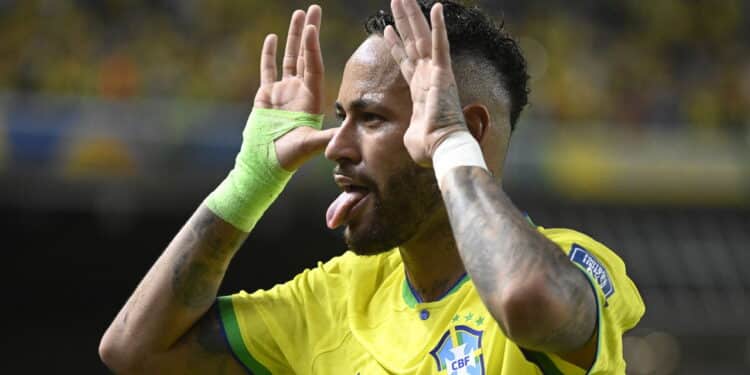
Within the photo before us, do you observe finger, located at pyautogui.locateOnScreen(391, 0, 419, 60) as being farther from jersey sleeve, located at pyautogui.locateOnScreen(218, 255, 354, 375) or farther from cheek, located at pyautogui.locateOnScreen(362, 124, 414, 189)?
jersey sleeve, located at pyautogui.locateOnScreen(218, 255, 354, 375)

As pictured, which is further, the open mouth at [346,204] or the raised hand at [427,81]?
the open mouth at [346,204]

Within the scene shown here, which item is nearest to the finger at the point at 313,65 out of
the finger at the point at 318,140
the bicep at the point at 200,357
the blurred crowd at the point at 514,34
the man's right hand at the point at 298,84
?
the man's right hand at the point at 298,84

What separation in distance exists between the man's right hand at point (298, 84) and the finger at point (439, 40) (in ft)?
2.27

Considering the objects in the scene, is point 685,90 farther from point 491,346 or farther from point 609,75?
point 491,346

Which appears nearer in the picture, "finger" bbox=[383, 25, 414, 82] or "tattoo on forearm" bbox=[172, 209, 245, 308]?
"finger" bbox=[383, 25, 414, 82]

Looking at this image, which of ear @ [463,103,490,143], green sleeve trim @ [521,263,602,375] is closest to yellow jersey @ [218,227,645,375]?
green sleeve trim @ [521,263,602,375]

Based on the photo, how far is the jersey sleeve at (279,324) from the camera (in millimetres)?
3686

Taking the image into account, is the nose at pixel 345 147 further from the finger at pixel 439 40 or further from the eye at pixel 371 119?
the finger at pixel 439 40

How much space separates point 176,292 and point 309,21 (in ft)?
3.26

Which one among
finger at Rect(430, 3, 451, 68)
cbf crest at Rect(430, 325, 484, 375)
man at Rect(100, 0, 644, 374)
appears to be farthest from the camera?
cbf crest at Rect(430, 325, 484, 375)

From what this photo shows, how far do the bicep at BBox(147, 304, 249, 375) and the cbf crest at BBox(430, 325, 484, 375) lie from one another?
0.79 metres

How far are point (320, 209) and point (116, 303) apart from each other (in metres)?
2.38

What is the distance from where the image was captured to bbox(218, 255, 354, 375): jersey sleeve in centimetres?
369

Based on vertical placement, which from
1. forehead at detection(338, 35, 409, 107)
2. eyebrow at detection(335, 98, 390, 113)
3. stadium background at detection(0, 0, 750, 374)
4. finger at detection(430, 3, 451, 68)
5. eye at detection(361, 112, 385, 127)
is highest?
finger at detection(430, 3, 451, 68)
